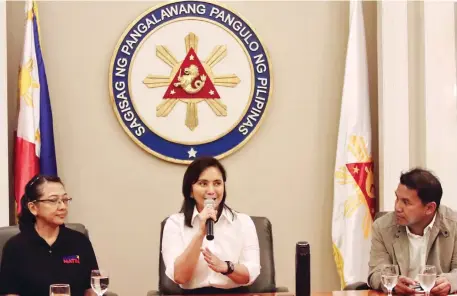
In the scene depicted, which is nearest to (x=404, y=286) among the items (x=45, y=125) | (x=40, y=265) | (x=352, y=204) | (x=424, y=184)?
(x=424, y=184)

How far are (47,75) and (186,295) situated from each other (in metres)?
2.08

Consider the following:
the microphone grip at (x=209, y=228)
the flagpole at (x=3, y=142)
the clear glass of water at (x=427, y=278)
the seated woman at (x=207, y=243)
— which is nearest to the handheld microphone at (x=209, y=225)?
the microphone grip at (x=209, y=228)

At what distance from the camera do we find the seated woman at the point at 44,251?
11.1 ft

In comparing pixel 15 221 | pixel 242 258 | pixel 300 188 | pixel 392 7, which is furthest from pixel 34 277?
pixel 392 7

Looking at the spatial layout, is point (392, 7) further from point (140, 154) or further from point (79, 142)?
point (79, 142)

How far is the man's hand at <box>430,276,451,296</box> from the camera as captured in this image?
3.12 m

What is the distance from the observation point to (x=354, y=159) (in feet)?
16.2

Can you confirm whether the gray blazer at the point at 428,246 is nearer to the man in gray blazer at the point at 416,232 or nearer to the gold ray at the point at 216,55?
the man in gray blazer at the point at 416,232

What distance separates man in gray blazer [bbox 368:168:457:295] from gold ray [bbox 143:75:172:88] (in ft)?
6.34

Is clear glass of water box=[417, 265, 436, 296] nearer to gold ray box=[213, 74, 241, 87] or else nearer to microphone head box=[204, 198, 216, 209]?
microphone head box=[204, 198, 216, 209]

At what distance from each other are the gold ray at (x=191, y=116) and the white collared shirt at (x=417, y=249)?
186 cm

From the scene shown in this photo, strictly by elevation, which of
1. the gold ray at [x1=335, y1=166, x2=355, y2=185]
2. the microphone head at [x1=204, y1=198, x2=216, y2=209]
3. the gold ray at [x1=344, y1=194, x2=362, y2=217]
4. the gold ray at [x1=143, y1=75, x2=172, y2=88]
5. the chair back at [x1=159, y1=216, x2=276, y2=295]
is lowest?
the chair back at [x1=159, y1=216, x2=276, y2=295]

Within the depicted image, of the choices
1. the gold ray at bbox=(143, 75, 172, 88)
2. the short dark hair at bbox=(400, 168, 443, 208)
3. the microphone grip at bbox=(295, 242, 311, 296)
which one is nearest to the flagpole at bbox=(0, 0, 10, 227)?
the gold ray at bbox=(143, 75, 172, 88)

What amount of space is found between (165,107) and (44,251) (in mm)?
1736
